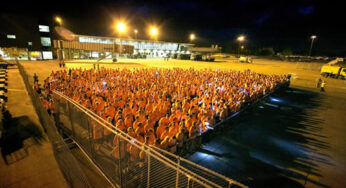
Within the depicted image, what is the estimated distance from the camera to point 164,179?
369 cm

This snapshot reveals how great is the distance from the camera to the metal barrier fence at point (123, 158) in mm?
3715

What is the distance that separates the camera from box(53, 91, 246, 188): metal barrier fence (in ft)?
12.2

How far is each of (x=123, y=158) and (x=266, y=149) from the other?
6444 mm

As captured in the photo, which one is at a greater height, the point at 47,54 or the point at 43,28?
the point at 43,28

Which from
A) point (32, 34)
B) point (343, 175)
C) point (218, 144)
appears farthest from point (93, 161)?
point (32, 34)

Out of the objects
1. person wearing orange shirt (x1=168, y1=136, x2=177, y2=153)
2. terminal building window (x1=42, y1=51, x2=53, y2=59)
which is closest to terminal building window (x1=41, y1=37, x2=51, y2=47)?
terminal building window (x1=42, y1=51, x2=53, y2=59)

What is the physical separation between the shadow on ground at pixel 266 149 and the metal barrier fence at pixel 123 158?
85 cm

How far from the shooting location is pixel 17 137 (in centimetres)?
645

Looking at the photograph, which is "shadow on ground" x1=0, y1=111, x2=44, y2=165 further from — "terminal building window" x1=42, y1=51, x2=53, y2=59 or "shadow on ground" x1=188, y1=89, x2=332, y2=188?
"terminal building window" x1=42, y1=51, x2=53, y2=59

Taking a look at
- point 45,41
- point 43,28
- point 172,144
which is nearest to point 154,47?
point 45,41

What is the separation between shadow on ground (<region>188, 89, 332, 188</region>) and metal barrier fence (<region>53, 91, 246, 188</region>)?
0.85 m

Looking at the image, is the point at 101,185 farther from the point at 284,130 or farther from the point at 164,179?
the point at 284,130

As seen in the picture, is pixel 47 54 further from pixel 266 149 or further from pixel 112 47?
pixel 266 149

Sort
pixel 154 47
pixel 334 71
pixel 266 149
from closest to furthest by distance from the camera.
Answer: pixel 266 149, pixel 334 71, pixel 154 47
